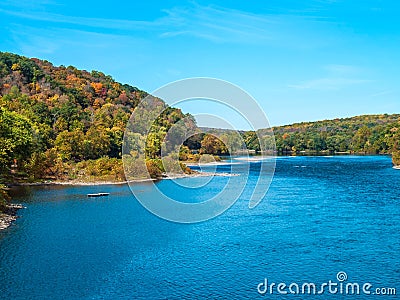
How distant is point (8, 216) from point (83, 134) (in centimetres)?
3922

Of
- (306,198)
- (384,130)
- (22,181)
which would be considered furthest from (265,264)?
(384,130)

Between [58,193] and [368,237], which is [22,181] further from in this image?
[368,237]

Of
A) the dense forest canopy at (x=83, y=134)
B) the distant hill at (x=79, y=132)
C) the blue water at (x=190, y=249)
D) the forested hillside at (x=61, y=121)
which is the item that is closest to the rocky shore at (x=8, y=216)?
the blue water at (x=190, y=249)

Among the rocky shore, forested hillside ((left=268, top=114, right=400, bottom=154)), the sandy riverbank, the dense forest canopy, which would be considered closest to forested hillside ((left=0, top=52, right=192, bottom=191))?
the dense forest canopy

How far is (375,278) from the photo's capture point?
2133cm

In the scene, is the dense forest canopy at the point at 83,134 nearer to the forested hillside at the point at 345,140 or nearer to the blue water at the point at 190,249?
the forested hillside at the point at 345,140

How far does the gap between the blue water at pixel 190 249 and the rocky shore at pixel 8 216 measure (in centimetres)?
82

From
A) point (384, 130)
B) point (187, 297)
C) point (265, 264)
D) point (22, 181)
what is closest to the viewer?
point (187, 297)

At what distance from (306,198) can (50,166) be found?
3320cm

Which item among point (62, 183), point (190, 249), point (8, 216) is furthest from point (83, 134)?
point (190, 249)

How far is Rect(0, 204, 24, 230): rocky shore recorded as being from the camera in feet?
99.7

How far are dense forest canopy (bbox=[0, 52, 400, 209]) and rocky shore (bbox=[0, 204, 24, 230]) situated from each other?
970 mm

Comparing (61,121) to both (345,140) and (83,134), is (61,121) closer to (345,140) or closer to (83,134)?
(83,134)

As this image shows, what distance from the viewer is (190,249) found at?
26.2 meters
